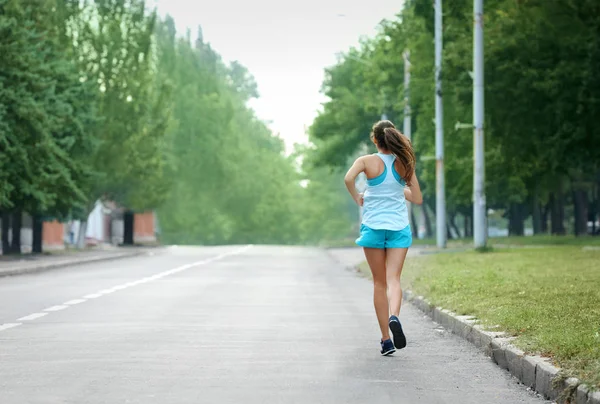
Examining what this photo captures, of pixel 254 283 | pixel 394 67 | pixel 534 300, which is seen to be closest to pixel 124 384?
pixel 534 300

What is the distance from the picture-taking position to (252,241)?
143875 mm

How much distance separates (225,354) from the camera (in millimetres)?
12805

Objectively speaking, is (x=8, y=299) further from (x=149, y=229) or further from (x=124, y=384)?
(x=149, y=229)

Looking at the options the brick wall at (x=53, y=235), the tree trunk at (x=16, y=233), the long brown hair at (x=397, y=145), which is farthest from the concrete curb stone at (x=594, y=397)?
the brick wall at (x=53, y=235)

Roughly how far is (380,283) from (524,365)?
239 centimetres

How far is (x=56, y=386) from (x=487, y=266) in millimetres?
18631

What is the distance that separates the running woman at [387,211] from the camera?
12.9 metres

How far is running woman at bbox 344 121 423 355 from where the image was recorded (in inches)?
507

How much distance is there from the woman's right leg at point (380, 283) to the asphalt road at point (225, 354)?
1.21ft

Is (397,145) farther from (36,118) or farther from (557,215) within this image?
(557,215)

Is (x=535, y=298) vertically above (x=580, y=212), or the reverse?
(x=580, y=212)

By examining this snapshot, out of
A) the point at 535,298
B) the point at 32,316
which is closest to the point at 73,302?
the point at 32,316

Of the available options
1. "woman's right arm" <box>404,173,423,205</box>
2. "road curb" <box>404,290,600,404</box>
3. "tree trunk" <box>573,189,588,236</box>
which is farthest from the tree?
"woman's right arm" <box>404,173,423,205</box>

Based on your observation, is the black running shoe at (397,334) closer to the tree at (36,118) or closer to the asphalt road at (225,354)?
the asphalt road at (225,354)
